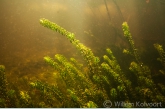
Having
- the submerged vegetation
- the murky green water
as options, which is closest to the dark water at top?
the murky green water

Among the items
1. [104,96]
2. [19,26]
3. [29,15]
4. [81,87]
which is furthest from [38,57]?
[104,96]

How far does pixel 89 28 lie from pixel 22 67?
310 centimetres

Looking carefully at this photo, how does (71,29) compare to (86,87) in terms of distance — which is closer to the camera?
(86,87)

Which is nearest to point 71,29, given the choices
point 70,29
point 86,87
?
point 70,29

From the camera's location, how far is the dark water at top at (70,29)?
4.93 metres

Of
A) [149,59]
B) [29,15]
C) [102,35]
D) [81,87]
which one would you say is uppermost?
[29,15]

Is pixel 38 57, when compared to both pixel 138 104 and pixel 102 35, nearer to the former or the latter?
pixel 102 35

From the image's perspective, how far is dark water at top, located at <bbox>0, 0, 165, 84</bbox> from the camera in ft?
16.2

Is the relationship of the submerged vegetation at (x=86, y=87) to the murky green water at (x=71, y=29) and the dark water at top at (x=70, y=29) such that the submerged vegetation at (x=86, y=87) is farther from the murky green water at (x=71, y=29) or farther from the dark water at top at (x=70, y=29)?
the dark water at top at (x=70, y=29)

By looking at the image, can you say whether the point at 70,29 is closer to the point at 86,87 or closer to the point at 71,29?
the point at 71,29

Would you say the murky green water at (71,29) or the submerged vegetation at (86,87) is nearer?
the submerged vegetation at (86,87)

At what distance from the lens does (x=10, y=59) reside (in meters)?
5.16

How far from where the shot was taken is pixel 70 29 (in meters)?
6.37

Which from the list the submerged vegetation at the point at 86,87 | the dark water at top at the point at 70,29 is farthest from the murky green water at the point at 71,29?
the submerged vegetation at the point at 86,87
